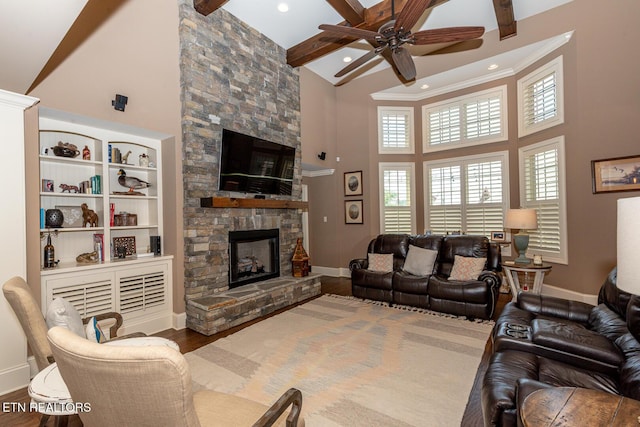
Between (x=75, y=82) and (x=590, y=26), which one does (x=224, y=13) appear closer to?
(x=75, y=82)

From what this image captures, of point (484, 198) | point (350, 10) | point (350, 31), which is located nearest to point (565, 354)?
point (350, 31)

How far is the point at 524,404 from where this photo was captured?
1.12 meters

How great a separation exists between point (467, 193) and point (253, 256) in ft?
13.9

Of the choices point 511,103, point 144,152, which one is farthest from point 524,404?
point 511,103

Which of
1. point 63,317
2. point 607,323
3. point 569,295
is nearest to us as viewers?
point 63,317

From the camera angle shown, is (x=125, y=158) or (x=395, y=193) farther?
(x=395, y=193)

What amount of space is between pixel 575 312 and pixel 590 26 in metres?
3.97

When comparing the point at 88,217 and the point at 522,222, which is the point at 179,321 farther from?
the point at 522,222

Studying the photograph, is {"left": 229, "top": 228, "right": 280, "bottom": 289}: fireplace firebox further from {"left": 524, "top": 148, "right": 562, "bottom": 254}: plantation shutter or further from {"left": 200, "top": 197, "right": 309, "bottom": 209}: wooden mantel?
{"left": 524, "top": 148, "right": 562, "bottom": 254}: plantation shutter

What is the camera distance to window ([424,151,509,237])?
5262 mm

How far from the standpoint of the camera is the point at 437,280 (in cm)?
408

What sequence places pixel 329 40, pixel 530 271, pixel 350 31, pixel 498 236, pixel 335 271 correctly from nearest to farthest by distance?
pixel 350 31, pixel 530 271, pixel 329 40, pixel 498 236, pixel 335 271

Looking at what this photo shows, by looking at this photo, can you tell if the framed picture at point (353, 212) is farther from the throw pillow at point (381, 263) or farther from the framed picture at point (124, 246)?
the framed picture at point (124, 246)

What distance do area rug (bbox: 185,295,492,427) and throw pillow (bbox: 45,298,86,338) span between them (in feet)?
3.44
